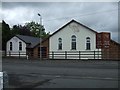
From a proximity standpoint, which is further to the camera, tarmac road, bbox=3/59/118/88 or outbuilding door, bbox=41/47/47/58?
outbuilding door, bbox=41/47/47/58

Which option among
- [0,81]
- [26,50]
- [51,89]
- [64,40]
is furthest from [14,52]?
[0,81]

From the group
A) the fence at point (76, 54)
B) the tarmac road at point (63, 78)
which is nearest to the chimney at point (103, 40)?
the fence at point (76, 54)

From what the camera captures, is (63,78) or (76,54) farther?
(76,54)

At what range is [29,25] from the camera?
10806 centimetres

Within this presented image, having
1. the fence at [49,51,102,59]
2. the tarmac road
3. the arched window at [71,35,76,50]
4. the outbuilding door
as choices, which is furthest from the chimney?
the tarmac road

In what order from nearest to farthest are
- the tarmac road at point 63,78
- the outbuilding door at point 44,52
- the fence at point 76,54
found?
the tarmac road at point 63,78
the fence at point 76,54
the outbuilding door at point 44,52

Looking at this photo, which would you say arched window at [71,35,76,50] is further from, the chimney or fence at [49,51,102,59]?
the chimney

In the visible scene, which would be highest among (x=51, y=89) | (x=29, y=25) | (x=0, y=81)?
(x=29, y=25)

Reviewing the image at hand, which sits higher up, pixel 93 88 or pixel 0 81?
pixel 0 81

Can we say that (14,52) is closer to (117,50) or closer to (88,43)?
(88,43)

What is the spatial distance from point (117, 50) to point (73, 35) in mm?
6946

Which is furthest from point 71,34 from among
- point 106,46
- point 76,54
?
point 106,46

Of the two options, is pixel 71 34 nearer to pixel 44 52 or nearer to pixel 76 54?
pixel 76 54

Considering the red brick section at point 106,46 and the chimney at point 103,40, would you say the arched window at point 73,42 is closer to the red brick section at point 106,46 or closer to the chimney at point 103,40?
the red brick section at point 106,46
